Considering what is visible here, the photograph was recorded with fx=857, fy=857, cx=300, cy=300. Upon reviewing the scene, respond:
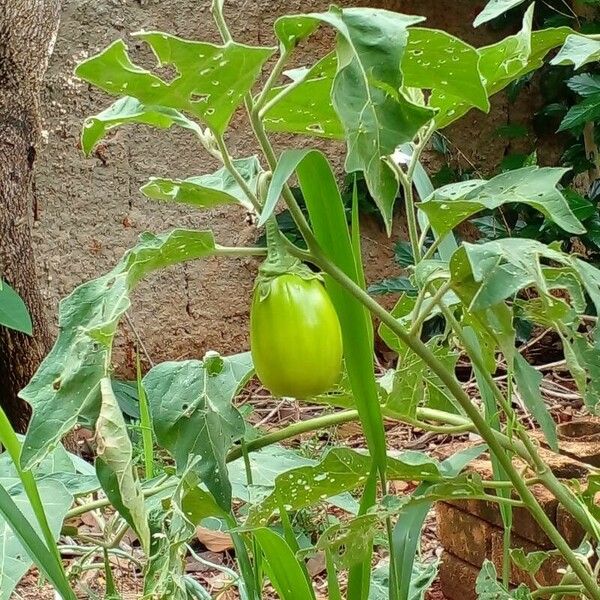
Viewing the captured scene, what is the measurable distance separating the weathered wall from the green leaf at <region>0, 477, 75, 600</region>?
5.84ft

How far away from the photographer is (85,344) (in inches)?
17.8

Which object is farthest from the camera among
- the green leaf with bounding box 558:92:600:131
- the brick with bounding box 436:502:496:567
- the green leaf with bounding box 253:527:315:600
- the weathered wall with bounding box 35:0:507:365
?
the weathered wall with bounding box 35:0:507:365

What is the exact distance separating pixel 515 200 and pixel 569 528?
0.61 m

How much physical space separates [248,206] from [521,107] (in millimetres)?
2328

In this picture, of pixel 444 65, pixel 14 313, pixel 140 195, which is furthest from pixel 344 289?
pixel 140 195

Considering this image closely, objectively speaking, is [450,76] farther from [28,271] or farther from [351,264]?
[28,271]

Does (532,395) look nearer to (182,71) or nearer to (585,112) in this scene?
(182,71)

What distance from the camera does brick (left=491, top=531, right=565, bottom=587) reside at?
0.99 metres

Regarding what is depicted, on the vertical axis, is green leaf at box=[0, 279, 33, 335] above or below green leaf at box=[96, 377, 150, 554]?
below

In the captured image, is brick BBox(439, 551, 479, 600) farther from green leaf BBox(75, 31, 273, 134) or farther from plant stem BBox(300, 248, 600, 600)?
green leaf BBox(75, 31, 273, 134)

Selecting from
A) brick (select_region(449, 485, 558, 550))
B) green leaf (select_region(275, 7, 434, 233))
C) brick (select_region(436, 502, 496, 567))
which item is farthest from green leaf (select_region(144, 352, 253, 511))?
brick (select_region(436, 502, 496, 567))

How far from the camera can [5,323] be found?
151 centimetres

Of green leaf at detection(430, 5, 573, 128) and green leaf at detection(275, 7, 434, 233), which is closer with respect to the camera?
green leaf at detection(275, 7, 434, 233)

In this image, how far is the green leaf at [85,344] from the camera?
44 cm
